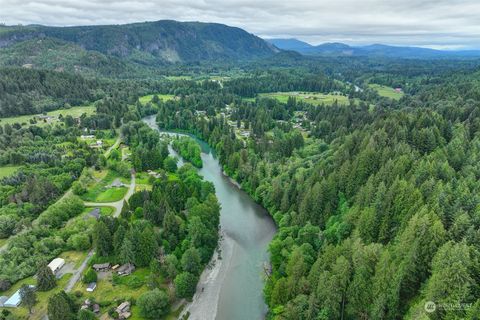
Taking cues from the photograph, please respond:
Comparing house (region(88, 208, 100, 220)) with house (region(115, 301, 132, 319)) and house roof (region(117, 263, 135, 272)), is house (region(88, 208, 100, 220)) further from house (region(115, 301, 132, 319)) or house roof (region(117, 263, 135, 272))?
house (region(115, 301, 132, 319))

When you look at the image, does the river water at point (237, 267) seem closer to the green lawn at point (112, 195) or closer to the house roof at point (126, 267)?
the house roof at point (126, 267)

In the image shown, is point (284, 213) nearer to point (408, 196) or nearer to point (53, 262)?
point (408, 196)

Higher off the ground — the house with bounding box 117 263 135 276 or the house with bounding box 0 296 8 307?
the house with bounding box 117 263 135 276

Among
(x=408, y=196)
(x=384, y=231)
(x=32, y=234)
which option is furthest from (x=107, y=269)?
(x=408, y=196)

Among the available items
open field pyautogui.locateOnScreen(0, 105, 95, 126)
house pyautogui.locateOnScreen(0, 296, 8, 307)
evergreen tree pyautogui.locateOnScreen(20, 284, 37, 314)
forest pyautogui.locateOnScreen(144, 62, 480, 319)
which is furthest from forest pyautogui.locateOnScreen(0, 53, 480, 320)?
open field pyautogui.locateOnScreen(0, 105, 95, 126)

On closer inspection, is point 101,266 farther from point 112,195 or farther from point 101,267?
point 112,195

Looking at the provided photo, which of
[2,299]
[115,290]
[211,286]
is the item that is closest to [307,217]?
[211,286]

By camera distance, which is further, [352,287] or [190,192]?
[190,192]

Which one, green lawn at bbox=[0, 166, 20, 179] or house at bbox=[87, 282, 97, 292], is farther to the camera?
green lawn at bbox=[0, 166, 20, 179]
